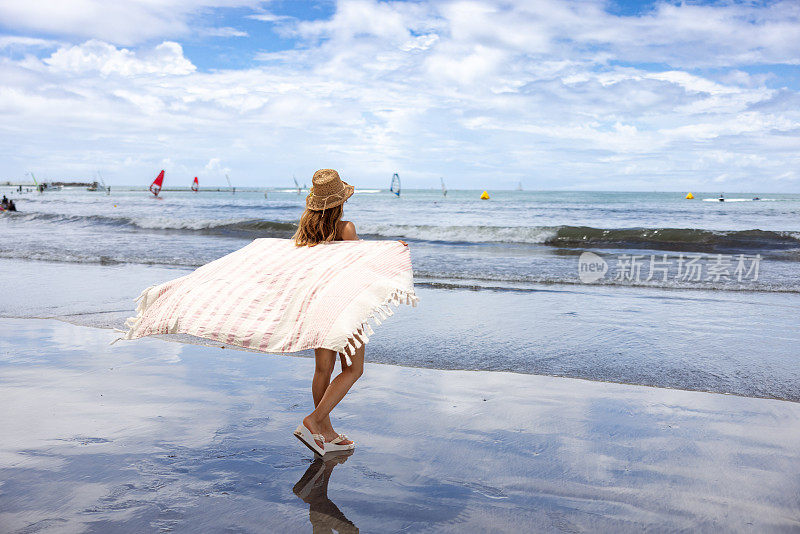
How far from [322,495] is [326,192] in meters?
1.47

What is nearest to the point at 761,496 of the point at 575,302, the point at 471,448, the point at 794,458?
the point at 794,458

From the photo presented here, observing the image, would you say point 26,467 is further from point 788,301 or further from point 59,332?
point 788,301

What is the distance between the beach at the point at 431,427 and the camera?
8.27 ft

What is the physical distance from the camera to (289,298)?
9.84 ft

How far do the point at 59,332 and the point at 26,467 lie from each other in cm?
336

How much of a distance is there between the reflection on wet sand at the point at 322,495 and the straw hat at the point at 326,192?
125 centimetres

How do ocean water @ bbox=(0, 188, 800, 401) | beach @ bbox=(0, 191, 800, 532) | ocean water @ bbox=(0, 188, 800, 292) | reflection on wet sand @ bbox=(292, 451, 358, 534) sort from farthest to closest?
ocean water @ bbox=(0, 188, 800, 292) → ocean water @ bbox=(0, 188, 800, 401) → beach @ bbox=(0, 191, 800, 532) → reflection on wet sand @ bbox=(292, 451, 358, 534)

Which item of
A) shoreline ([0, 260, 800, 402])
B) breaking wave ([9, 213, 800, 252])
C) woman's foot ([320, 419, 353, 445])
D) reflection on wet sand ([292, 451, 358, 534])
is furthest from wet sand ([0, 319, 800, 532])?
breaking wave ([9, 213, 800, 252])

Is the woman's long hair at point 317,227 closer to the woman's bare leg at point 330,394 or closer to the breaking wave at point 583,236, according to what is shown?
the woman's bare leg at point 330,394

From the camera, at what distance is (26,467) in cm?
289

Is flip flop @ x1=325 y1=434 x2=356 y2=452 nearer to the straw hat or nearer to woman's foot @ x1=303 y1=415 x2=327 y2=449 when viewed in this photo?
woman's foot @ x1=303 y1=415 x2=327 y2=449

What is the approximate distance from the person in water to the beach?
0.42ft

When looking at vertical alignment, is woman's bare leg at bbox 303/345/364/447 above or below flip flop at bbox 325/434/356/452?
above

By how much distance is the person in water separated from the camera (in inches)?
121
